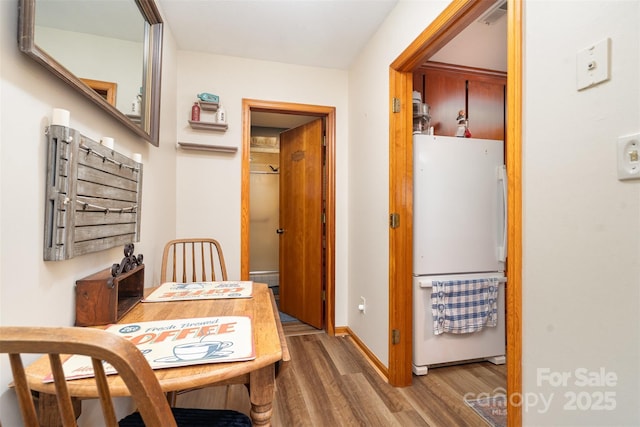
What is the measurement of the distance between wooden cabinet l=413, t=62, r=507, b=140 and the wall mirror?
2126mm

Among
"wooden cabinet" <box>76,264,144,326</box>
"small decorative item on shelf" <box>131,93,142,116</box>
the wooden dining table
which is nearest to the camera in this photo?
the wooden dining table

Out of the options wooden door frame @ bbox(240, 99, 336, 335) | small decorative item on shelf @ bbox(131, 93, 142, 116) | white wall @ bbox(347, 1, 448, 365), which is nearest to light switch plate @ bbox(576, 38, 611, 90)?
white wall @ bbox(347, 1, 448, 365)

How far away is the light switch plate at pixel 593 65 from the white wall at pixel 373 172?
1.00 metres

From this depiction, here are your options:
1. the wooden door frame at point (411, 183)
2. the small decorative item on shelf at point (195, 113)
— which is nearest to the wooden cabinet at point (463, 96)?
the wooden door frame at point (411, 183)

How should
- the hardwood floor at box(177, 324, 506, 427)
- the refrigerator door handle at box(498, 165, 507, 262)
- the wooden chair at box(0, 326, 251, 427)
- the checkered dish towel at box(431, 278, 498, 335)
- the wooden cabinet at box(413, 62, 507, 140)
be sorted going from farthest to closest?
the wooden cabinet at box(413, 62, 507, 140), the refrigerator door handle at box(498, 165, 507, 262), the checkered dish towel at box(431, 278, 498, 335), the hardwood floor at box(177, 324, 506, 427), the wooden chair at box(0, 326, 251, 427)

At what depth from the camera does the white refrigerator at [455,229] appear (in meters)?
2.14

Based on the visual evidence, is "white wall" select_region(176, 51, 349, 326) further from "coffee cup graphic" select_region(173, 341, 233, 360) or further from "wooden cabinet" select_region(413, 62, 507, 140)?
"coffee cup graphic" select_region(173, 341, 233, 360)

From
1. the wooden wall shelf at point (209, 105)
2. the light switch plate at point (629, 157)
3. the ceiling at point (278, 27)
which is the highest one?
the ceiling at point (278, 27)

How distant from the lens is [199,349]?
0.83 m

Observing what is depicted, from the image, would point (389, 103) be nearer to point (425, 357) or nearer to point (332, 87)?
point (332, 87)

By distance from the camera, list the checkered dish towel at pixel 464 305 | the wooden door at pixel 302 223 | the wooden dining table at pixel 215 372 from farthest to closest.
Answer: the wooden door at pixel 302 223 → the checkered dish towel at pixel 464 305 → the wooden dining table at pixel 215 372

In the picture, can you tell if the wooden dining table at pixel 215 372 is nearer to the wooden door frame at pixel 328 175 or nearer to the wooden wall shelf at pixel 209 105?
the wooden door frame at pixel 328 175

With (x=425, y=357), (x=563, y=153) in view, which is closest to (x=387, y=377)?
(x=425, y=357)

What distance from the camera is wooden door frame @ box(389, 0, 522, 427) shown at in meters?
1.06
